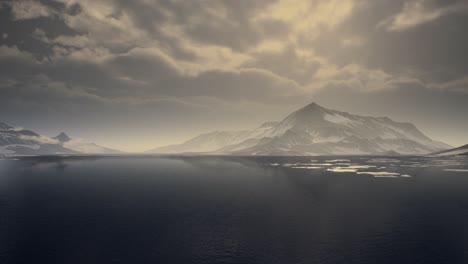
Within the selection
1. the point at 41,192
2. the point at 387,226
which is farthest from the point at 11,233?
the point at 387,226

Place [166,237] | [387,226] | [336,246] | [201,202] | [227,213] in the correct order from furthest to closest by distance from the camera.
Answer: [201,202] < [227,213] < [387,226] < [166,237] < [336,246]

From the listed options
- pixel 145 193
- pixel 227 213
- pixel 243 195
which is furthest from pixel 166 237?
pixel 145 193

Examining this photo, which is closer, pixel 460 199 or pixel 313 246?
pixel 313 246

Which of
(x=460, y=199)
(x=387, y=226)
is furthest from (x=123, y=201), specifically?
(x=460, y=199)

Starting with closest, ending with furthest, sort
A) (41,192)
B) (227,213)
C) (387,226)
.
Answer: (387,226) < (227,213) < (41,192)

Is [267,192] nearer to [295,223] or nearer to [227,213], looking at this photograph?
[227,213]

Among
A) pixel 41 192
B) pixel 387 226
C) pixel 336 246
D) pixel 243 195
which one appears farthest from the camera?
pixel 41 192

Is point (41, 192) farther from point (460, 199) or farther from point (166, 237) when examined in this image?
point (460, 199)

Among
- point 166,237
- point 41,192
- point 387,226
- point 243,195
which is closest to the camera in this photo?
point 166,237

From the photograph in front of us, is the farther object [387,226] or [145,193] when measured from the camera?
[145,193]
